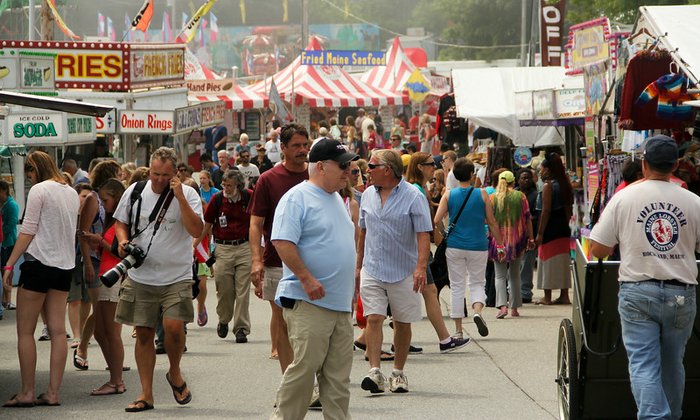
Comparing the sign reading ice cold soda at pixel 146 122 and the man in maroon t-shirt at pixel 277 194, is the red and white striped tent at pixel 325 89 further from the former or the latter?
the man in maroon t-shirt at pixel 277 194

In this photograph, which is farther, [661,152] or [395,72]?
[395,72]

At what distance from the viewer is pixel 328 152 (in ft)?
22.4

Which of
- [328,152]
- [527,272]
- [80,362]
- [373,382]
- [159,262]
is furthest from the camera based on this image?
[527,272]

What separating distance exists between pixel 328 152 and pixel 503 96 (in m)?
14.7

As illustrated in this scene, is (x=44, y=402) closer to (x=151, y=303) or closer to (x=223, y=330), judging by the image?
(x=151, y=303)

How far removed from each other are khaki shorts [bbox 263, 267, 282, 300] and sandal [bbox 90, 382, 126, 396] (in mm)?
1459

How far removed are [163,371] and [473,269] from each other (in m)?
3.26

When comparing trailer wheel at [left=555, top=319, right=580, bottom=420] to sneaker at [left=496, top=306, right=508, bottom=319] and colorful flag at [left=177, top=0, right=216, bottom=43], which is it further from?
colorful flag at [left=177, top=0, right=216, bottom=43]

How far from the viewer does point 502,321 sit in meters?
13.3

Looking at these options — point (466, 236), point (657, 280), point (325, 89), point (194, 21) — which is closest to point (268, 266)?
point (657, 280)

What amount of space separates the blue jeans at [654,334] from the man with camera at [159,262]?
3.25 metres

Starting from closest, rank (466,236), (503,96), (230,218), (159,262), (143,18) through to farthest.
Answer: (159,262) < (466,236) < (230,218) < (503,96) < (143,18)

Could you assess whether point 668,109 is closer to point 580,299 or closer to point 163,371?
point 580,299

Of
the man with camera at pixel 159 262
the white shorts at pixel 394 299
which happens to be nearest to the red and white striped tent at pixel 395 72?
the white shorts at pixel 394 299
